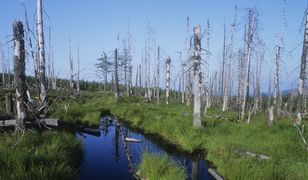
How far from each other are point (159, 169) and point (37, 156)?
10.4 ft

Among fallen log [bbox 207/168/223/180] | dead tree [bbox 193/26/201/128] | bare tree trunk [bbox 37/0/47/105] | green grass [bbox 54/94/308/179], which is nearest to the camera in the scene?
green grass [bbox 54/94/308/179]

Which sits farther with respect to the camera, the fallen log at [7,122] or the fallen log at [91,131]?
the fallen log at [91,131]

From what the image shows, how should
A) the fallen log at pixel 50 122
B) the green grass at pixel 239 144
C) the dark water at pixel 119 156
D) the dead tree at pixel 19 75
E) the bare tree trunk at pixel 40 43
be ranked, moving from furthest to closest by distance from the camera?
the bare tree trunk at pixel 40 43, the fallen log at pixel 50 122, the dead tree at pixel 19 75, the dark water at pixel 119 156, the green grass at pixel 239 144

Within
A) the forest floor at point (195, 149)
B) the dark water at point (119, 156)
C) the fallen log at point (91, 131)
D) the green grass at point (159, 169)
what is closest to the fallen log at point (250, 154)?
the forest floor at point (195, 149)

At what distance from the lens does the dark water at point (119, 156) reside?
32.2 feet

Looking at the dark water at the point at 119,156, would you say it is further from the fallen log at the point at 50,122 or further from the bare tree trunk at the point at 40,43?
the bare tree trunk at the point at 40,43

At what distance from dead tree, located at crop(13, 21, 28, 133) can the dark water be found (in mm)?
2529

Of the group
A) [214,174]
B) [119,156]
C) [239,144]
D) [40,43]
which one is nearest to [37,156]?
[119,156]

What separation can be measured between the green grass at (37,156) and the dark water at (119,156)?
831 mm

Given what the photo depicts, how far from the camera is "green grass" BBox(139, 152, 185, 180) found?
7.95m

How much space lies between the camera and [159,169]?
28.0 feet

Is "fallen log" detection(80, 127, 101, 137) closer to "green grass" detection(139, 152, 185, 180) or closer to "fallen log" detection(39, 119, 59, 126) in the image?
"fallen log" detection(39, 119, 59, 126)

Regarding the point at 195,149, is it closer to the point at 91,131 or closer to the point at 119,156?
the point at 119,156

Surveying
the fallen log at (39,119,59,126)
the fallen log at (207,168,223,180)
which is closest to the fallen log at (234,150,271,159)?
the fallen log at (207,168,223,180)
